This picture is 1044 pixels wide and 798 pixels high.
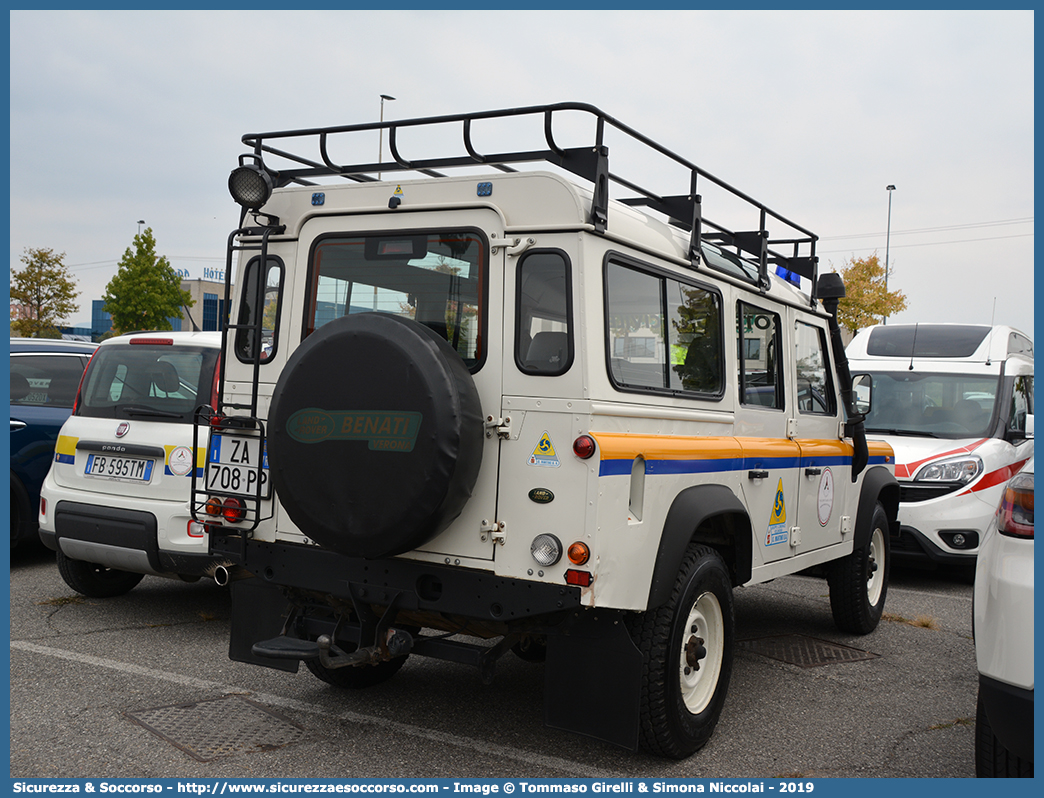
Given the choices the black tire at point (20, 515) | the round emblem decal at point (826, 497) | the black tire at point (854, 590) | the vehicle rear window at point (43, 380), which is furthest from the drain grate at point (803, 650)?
the vehicle rear window at point (43, 380)

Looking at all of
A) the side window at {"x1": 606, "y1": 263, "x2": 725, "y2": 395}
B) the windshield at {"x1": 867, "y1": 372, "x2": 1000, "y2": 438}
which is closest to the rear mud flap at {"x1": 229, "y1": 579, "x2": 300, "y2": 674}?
the side window at {"x1": 606, "y1": 263, "x2": 725, "y2": 395}

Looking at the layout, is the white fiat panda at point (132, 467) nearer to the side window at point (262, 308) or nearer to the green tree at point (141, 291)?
the side window at point (262, 308)

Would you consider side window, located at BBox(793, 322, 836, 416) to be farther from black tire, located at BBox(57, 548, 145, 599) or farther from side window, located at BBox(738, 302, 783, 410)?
black tire, located at BBox(57, 548, 145, 599)

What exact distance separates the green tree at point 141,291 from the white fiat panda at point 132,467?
34.7 m

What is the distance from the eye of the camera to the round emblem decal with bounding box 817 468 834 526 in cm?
604

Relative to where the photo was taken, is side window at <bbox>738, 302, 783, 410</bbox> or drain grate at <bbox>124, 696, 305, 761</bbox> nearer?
drain grate at <bbox>124, 696, 305, 761</bbox>

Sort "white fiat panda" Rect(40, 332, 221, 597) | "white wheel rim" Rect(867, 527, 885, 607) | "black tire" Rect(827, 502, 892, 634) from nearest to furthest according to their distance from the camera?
"white fiat panda" Rect(40, 332, 221, 597) → "black tire" Rect(827, 502, 892, 634) → "white wheel rim" Rect(867, 527, 885, 607)

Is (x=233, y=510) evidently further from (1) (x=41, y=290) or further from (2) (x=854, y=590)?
(1) (x=41, y=290)

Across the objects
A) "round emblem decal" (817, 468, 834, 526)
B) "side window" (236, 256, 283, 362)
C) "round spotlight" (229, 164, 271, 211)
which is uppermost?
"round spotlight" (229, 164, 271, 211)

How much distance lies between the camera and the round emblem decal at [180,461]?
6074 millimetres

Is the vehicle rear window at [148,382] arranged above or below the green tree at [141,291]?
below

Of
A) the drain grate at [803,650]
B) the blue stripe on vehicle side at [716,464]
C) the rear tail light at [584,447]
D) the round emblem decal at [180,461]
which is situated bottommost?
the drain grate at [803,650]

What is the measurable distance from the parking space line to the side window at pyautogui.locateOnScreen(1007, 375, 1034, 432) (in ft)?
23.3

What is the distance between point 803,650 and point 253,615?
12.1 feet
